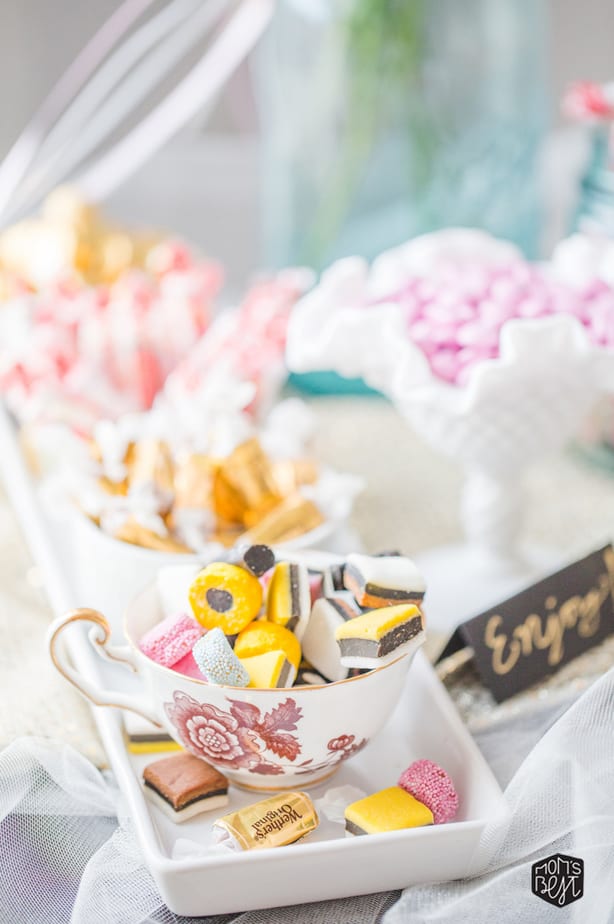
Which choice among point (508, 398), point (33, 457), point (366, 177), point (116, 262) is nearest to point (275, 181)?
point (366, 177)

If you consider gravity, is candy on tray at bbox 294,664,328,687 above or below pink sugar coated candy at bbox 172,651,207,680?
below

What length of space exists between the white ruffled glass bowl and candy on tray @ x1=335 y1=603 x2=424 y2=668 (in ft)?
0.77

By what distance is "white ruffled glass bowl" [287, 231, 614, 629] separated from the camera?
79cm

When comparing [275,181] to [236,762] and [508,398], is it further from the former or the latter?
[236,762]

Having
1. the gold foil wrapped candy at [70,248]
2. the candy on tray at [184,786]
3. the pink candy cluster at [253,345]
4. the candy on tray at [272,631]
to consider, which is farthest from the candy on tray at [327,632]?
the gold foil wrapped candy at [70,248]

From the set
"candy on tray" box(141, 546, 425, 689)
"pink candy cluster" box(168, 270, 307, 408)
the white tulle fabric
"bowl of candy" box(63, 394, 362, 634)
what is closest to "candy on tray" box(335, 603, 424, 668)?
"candy on tray" box(141, 546, 425, 689)

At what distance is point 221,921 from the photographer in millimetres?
601

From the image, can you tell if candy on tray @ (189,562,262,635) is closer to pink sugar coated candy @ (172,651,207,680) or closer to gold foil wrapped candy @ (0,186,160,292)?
pink sugar coated candy @ (172,651,207,680)

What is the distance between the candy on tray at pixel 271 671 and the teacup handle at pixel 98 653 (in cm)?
10

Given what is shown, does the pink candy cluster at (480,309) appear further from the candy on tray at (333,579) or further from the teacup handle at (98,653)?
the teacup handle at (98,653)

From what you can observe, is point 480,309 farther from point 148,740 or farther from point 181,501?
point 148,740

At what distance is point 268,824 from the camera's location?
24.1 inches

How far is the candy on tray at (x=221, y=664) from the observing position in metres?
0.60

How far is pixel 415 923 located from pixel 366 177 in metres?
0.94
